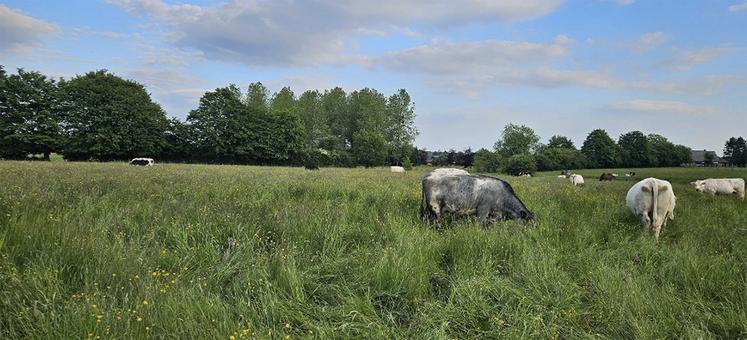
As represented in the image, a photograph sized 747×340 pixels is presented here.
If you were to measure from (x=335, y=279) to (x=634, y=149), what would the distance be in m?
70.8

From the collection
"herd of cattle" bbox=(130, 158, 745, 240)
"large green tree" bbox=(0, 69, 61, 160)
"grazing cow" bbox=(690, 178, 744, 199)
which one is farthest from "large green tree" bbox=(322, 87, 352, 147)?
"herd of cattle" bbox=(130, 158, 745, 240)

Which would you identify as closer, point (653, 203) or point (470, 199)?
point (653, 203)

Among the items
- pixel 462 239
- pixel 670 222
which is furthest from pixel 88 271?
pixel 670 222

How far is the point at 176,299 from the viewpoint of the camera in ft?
12.2

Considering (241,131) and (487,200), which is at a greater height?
(241,131)

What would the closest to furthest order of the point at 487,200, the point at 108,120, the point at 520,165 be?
the point at 487,200 → the point at 108,120 → the point at 520,165

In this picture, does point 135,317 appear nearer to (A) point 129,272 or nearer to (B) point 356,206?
(A) point 129,272

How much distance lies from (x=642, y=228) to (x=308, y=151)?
59069 mm

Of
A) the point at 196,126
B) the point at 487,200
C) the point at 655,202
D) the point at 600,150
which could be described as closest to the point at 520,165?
the point at 600,150

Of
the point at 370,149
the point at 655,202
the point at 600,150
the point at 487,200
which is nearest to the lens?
the point at 655,202

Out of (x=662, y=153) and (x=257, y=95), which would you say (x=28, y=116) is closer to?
(x=257, y=95)

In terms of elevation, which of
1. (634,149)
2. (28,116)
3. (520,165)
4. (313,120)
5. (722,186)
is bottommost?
(722,186)

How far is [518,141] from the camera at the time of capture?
9400cm

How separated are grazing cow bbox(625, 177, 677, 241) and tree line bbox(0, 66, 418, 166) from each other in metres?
53.0
